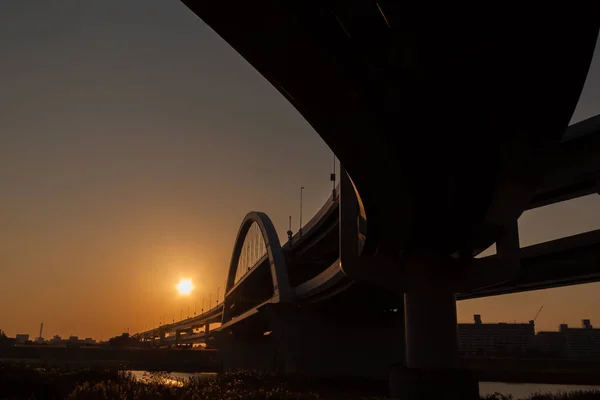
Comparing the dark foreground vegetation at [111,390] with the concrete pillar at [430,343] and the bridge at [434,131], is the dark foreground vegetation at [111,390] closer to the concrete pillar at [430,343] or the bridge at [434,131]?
the concrete pillar at [430,343]

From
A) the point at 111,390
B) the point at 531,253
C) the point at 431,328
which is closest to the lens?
the point at 111,390

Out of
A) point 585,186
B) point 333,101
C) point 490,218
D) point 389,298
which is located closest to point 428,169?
point 490,218

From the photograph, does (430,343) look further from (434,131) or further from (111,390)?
(111,390)

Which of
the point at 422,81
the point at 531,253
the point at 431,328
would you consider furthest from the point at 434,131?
the point at 531,253

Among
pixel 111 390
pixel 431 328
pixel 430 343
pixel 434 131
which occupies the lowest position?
pixel 111 390

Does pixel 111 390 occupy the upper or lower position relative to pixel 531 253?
lower

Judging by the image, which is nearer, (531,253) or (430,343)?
(430,343)

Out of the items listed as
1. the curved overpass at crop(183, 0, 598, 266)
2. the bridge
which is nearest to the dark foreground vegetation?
the bridge

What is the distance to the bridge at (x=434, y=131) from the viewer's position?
9977mm

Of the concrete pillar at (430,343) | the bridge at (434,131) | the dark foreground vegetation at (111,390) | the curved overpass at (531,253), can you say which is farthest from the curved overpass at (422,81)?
the dark foreground vegetation at (111,390)

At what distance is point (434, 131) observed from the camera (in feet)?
48.9

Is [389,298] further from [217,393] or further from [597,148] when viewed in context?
[217,393]

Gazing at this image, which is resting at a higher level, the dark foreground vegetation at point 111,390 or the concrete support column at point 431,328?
the concrete support column at point 431,328

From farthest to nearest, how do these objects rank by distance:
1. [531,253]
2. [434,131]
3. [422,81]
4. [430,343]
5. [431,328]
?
[531,253]
[431,328]
[430,343]
[434,131]
[422,81]
